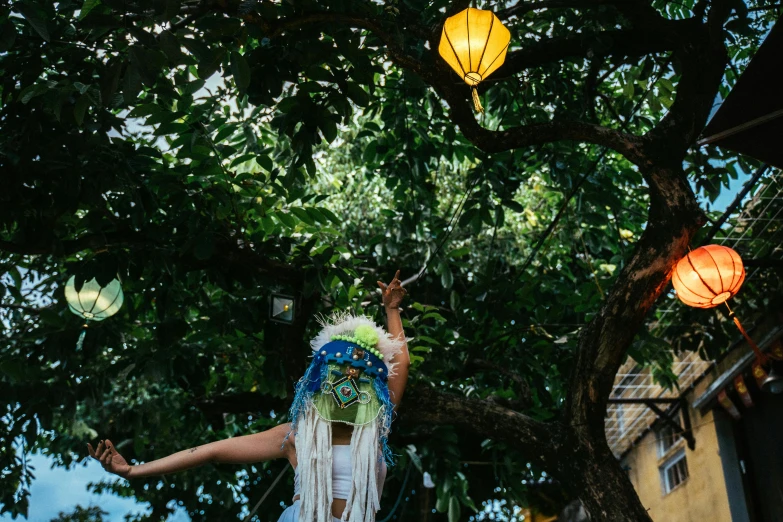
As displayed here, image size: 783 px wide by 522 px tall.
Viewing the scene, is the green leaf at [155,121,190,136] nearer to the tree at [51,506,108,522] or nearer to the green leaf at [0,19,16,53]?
the green leaf at [0,19,16,53]

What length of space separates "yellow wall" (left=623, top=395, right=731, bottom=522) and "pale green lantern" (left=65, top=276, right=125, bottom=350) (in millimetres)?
5987

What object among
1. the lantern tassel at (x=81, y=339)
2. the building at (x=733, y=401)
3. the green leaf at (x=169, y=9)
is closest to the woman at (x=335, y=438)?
the green leaf at (x=169, y=9)

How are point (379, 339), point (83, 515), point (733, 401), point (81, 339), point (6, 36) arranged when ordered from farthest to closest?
point (83, 515)
point (733, 401)
point (81, 339)
point (6, 36)
point (379, 339)

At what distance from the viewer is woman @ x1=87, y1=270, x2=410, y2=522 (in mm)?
3076

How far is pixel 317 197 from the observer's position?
19.2 feet

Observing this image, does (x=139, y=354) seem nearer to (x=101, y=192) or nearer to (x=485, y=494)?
(x=101, y=192)

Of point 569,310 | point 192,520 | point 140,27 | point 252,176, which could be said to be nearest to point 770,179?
point 569,310

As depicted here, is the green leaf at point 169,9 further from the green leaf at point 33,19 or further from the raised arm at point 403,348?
the raised arm at point 403,348

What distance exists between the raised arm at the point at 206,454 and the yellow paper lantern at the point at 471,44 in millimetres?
2245

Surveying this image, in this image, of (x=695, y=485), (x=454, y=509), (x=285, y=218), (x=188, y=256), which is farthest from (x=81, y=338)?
(x=695, y=485)

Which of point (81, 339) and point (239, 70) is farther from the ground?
point (81, 339)

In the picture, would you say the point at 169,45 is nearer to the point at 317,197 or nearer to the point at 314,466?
the point at 314,466

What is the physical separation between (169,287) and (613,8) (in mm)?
3534

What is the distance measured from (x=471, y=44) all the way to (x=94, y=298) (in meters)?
2.93
